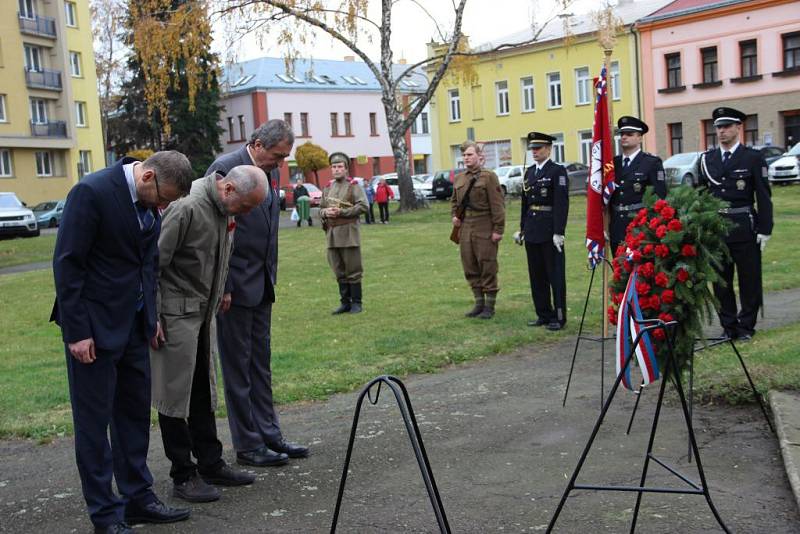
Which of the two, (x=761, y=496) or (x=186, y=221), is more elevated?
(x=186, y=221)

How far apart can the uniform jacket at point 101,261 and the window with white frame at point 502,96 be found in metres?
55.5

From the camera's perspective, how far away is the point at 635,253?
6234mm

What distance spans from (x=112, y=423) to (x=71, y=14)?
2401 inches

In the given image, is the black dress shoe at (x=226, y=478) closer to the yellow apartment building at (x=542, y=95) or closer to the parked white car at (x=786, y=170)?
the parked white car at (x=786, y=170)

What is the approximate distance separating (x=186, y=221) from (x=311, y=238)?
20.8 m

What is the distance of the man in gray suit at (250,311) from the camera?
6.03 meters

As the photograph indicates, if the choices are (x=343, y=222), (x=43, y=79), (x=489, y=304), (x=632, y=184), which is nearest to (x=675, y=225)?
(x=632, y=184)

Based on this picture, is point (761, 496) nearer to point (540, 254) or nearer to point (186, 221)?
point (186, 221)

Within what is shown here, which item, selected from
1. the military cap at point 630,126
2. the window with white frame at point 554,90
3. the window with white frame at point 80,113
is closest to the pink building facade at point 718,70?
the window with white frame at point 554,90

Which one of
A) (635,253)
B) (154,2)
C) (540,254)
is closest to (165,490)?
(635,253)

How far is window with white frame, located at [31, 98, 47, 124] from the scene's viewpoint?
56.3 m

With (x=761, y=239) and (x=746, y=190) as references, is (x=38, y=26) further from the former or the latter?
(x=761, y=239)

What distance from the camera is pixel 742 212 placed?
9.17 m

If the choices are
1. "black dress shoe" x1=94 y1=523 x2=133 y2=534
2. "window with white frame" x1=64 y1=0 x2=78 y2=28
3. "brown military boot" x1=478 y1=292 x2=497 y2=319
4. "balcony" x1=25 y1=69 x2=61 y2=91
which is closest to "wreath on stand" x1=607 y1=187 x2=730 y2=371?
"black dress shoe" x1=94 y1=523 x2=133 y2=534
